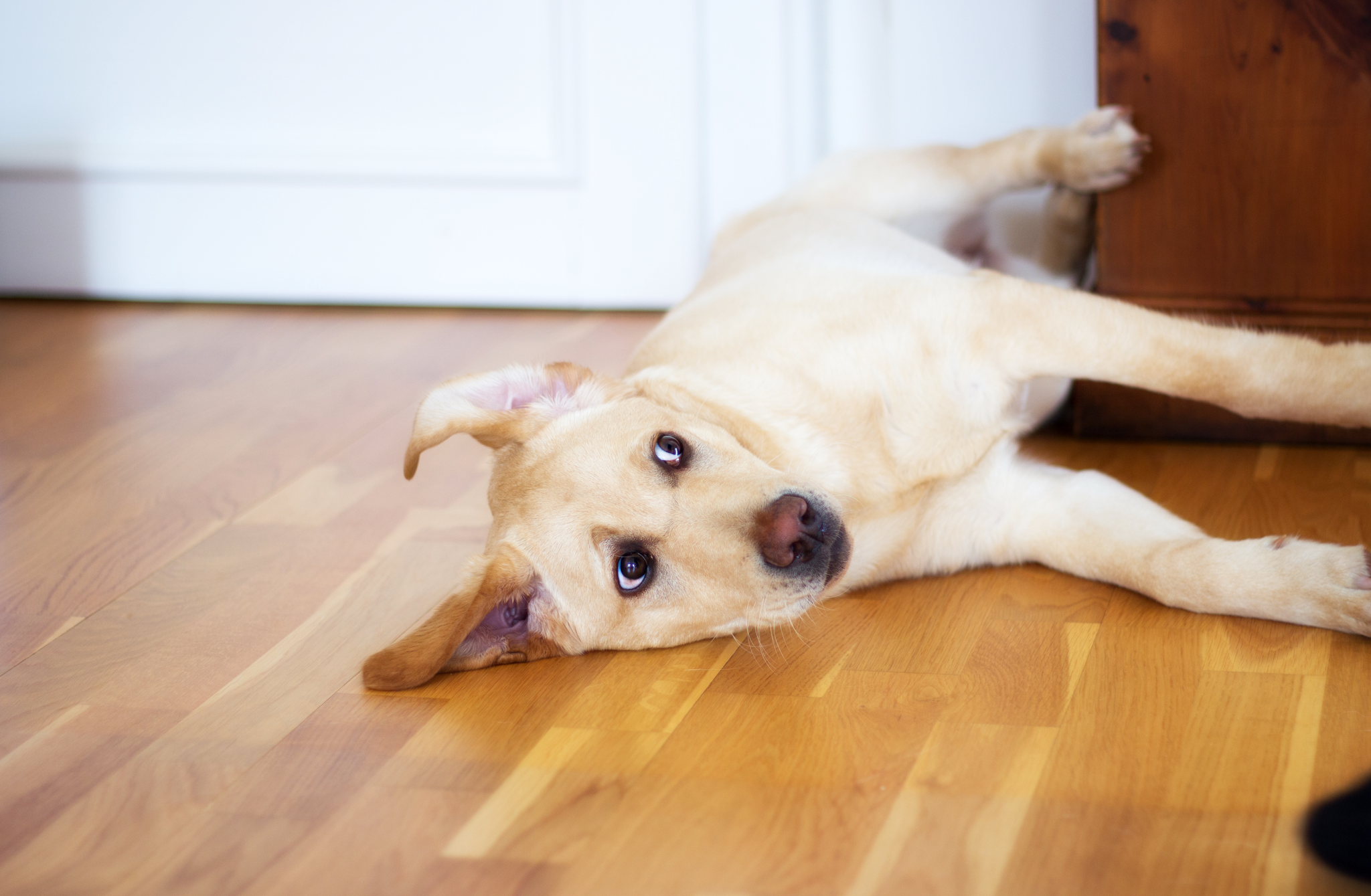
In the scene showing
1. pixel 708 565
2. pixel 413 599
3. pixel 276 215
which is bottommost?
pixel 413 599

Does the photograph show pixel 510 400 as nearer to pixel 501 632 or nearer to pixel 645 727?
pixel 501 632

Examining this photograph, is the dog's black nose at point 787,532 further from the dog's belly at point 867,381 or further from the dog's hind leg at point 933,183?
the dog's hind leg at point 933,183

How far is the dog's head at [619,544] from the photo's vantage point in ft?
5.81

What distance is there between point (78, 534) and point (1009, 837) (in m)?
1.92

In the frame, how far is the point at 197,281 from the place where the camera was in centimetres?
Result: 410

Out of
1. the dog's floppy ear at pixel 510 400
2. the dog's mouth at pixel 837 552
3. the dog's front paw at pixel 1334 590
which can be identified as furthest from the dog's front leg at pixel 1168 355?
the dog's floppy ear at pixel 510 400

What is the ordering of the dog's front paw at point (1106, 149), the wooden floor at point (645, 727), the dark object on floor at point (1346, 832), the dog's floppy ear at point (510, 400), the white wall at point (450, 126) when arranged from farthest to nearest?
the white wall at point (450, 126) < the dog's front paw at point (1106, 149) < the dog's floppy ear at point (510, 400) < the wooden floor at point (645, 727) < the dark object on floor at point (1346, 832)

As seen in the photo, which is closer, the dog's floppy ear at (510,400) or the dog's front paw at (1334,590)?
the dog's front paw at (1334,590)

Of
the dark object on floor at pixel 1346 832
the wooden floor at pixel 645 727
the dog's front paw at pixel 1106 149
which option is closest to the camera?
the dark object on floor at pixel 1346 832

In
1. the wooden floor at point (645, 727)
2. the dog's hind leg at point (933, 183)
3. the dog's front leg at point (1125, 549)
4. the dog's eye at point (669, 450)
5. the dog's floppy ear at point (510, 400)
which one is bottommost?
the wooden floor at point (645, 727)

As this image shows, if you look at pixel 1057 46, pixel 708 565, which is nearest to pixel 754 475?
pixel 708 565

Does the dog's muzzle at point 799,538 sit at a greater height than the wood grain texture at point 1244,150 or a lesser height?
lesser

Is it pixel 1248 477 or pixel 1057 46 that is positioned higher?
pixel 1057 46

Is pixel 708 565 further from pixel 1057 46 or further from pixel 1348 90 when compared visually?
pixel 1057 46
